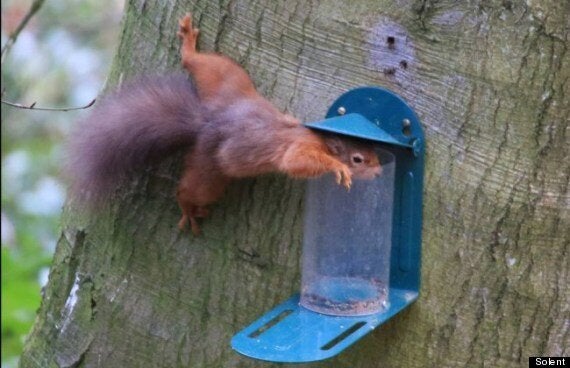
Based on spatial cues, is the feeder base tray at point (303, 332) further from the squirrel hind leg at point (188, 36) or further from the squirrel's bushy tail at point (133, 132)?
the squirrel hind leg at point (188, 36)

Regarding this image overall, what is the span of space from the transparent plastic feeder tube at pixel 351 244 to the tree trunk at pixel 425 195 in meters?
0.06

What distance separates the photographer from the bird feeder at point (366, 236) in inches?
68.4

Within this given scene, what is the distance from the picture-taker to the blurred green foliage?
4562 millimetres

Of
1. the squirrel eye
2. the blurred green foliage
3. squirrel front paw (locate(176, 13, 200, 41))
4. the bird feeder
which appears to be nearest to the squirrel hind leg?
squirrel front paw (locate(176, 13, 200, 41))

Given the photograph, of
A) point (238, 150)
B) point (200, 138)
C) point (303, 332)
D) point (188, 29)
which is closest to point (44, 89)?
point (188, 29)

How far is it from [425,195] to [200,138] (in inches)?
17.3

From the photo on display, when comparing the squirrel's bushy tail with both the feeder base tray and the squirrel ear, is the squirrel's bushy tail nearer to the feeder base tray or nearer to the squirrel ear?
the squirrel ear

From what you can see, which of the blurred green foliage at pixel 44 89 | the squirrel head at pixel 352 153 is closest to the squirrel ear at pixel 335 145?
the squirrel head at pixel 352 153

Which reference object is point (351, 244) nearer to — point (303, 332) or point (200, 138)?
point (303, 332)

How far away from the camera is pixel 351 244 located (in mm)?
1790

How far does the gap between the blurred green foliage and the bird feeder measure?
93.7 inches

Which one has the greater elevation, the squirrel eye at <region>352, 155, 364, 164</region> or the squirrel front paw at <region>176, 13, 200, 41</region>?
the squirrel front paw at <region>176, 13, 200, 41</region>

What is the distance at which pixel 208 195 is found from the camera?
6.10 ft

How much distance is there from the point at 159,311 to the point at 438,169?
68 centimetres
